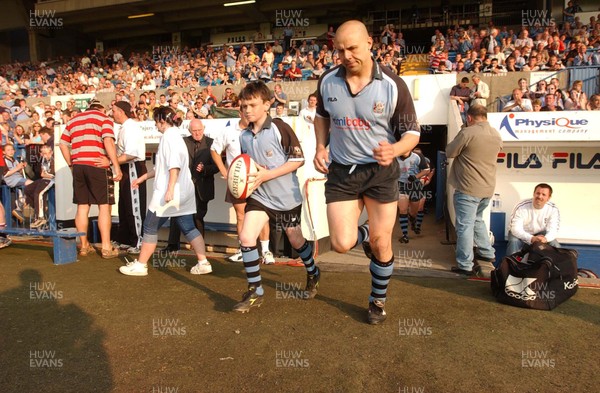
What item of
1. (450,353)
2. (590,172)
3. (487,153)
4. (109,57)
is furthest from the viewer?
(109,57)

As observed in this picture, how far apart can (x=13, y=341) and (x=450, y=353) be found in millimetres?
3209

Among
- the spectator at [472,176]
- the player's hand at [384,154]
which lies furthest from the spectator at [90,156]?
the spectator at [472,176]

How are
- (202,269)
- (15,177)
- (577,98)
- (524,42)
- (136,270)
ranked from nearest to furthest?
(136,270)
(202,269)
(15,177)
(577,98)
(524,42)

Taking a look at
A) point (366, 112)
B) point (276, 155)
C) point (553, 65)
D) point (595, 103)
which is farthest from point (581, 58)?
point (366, 112)

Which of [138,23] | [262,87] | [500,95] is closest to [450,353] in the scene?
[262,87]

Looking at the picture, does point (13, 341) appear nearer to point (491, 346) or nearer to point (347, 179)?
point (347, 179)

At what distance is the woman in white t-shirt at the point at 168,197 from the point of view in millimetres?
5320

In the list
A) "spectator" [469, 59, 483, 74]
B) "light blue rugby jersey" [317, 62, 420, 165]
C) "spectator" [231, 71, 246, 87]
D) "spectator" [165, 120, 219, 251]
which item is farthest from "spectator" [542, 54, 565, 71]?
"light blue rugby jersey" [317, 62, 420, 165]

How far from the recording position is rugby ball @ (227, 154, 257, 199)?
405cm

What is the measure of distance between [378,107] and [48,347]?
118 inches

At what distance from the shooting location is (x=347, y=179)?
12.1 ft

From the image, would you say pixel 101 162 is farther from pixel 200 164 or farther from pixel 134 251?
pixel 134 251

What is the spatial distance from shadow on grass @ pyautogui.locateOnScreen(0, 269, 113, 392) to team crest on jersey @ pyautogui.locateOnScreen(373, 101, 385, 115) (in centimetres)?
255

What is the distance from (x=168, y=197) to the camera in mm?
5230
